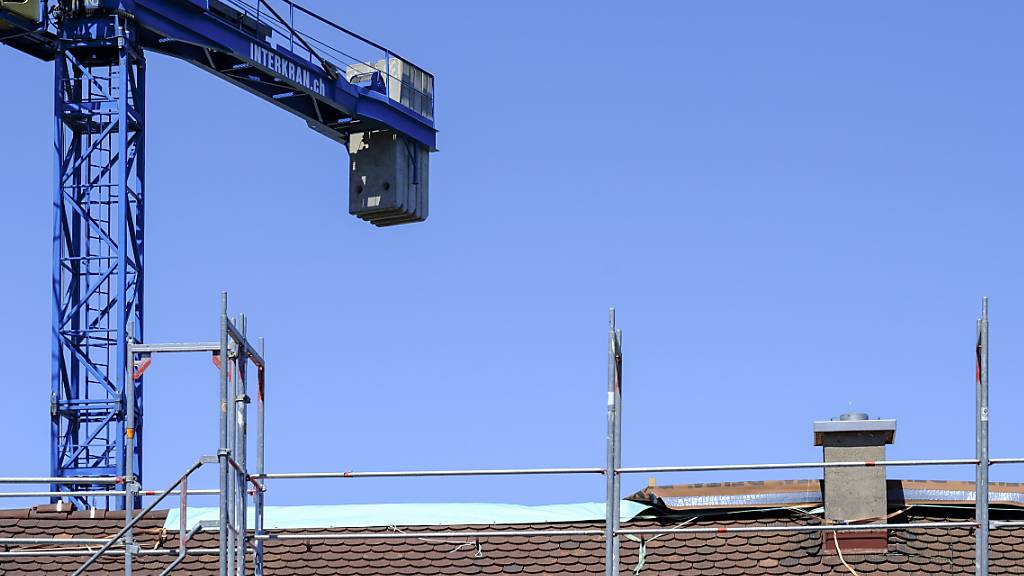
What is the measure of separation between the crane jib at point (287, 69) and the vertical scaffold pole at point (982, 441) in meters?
21.1

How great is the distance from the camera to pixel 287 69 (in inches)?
1389

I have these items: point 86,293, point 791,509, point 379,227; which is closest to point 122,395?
point 86,293

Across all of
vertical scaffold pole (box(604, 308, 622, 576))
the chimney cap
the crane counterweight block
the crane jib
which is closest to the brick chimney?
the chimney cap

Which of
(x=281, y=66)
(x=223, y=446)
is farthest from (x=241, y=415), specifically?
(x=281, y=66)

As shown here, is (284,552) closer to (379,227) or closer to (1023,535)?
(1023,535)

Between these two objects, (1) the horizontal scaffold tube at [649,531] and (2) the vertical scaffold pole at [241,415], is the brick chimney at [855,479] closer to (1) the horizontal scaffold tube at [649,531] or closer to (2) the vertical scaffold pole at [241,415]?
(1) the horizontal scaffold tube at [649,531]

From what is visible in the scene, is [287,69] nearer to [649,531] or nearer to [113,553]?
[113,553]

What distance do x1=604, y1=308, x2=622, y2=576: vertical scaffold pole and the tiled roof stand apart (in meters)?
1.67

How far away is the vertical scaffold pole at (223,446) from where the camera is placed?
1457 centimetres

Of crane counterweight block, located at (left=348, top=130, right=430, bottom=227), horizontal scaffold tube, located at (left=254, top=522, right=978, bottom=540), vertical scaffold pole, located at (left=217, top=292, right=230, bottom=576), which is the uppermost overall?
crane counterweight block, located at (left=348, top=130, right=430, bottom=227)

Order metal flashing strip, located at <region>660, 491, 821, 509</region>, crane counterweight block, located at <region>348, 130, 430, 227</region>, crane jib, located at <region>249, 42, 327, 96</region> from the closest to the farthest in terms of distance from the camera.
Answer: metal flashing strip, located at <region>660, 491, 821, 509</region>
crane jib, located at <region>249, 42, 327, 96</region>
crane counterweight block, located at <region>348, 130, 430, 227</region>

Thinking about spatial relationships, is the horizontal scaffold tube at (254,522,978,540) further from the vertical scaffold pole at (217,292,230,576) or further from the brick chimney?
the vertical scaffold pole at (217,292,230,576)

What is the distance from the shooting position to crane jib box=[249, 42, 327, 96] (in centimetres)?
3422

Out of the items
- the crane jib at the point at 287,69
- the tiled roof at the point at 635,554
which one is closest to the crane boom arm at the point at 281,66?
the crane jib at the point at 287,69
